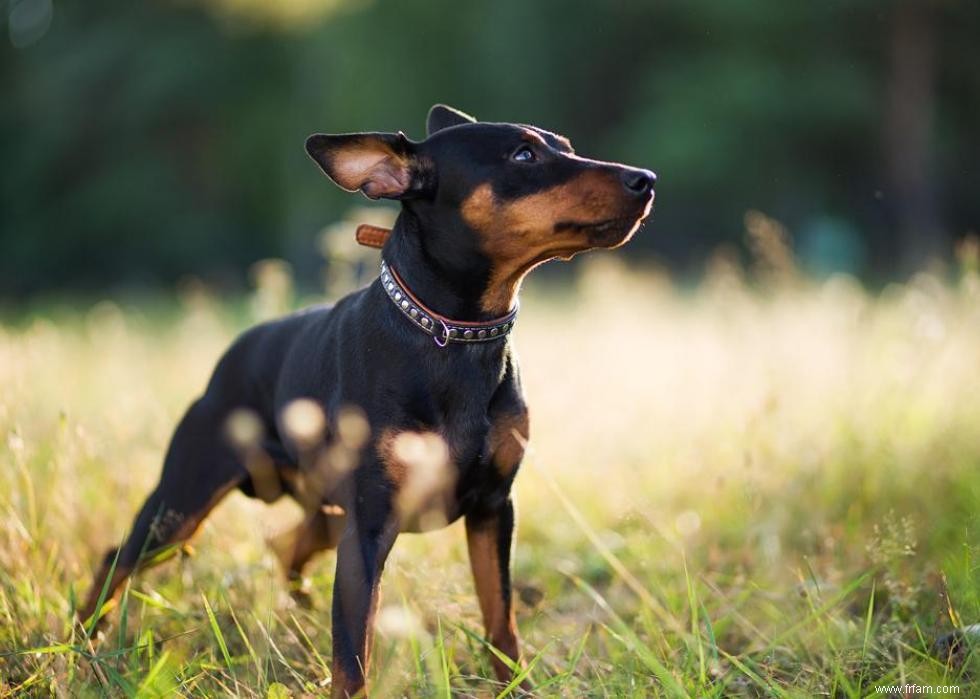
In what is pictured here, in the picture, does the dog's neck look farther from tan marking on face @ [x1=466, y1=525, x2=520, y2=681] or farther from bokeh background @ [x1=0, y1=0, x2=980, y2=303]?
bokeh background @ [x1=0, y1=0, x2=980, y2=303]

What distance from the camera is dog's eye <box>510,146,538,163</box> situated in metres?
3.07

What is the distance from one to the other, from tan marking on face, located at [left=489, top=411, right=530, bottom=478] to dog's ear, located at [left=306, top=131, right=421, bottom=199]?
2.56 feet

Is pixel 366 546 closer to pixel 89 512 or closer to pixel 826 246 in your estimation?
pixel 89 512

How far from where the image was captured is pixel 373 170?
3107 millimetres

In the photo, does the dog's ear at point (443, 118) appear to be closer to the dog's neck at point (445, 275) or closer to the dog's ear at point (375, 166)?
the dog's ear at point (375, 166)

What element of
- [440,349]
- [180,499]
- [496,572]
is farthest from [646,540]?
[180,499]

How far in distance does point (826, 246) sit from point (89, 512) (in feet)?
52.4

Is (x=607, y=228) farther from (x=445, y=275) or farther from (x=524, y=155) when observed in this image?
(x=445, y=275)

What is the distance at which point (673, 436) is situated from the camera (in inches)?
220

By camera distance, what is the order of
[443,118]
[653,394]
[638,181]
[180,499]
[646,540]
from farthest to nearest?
[653,394]
[646,540]
[443,118]
[180,499]
[638,181]

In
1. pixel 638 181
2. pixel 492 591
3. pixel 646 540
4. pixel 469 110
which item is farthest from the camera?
pixel 469 110

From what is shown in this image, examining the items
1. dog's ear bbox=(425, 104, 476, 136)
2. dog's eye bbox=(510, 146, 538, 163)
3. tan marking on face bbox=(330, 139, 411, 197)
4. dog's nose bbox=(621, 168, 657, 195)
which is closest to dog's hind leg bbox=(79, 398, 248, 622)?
tan marking on face bbox=(330, 139, 411, 197)

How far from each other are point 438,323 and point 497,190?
449 millimetres

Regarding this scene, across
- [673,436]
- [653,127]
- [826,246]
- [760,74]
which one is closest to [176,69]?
[653,127]
